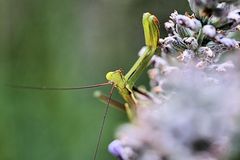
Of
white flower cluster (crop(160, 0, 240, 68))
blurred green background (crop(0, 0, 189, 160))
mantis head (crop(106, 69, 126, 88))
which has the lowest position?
white flower cluster (crop(160, 0, 240, 68))

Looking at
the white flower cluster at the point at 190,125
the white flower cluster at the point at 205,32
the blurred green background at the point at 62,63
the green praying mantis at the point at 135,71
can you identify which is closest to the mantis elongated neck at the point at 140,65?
the green praying mantis at the point at 135,71

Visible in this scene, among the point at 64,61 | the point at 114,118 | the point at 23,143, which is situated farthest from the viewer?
the point at 64,61

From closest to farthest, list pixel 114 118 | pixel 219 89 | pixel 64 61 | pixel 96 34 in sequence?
1. pixel 219 89
2. pixel 114 118
3. pixel 64 61
4. pixel 96 34

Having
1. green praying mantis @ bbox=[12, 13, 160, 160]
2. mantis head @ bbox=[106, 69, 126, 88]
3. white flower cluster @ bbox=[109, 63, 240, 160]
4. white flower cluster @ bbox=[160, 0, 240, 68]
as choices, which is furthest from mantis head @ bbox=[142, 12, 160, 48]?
white flower cluster @ bbox=[109, 63, 240, 160]

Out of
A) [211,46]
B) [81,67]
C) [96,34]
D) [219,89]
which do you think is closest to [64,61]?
[81,67]

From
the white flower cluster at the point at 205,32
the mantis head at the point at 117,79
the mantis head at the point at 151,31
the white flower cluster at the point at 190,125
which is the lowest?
the white flower cluster at the point at 190,125

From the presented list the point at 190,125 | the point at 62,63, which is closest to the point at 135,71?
the point at 190,125

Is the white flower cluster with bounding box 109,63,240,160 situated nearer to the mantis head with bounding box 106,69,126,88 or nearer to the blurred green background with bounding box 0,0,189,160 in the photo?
the mantis head with bounding box 106,69,126,88

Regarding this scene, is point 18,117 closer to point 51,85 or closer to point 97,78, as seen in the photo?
point 51,85

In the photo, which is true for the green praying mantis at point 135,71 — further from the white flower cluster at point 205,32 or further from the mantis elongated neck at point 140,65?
the white flower cluster at point 205,32
